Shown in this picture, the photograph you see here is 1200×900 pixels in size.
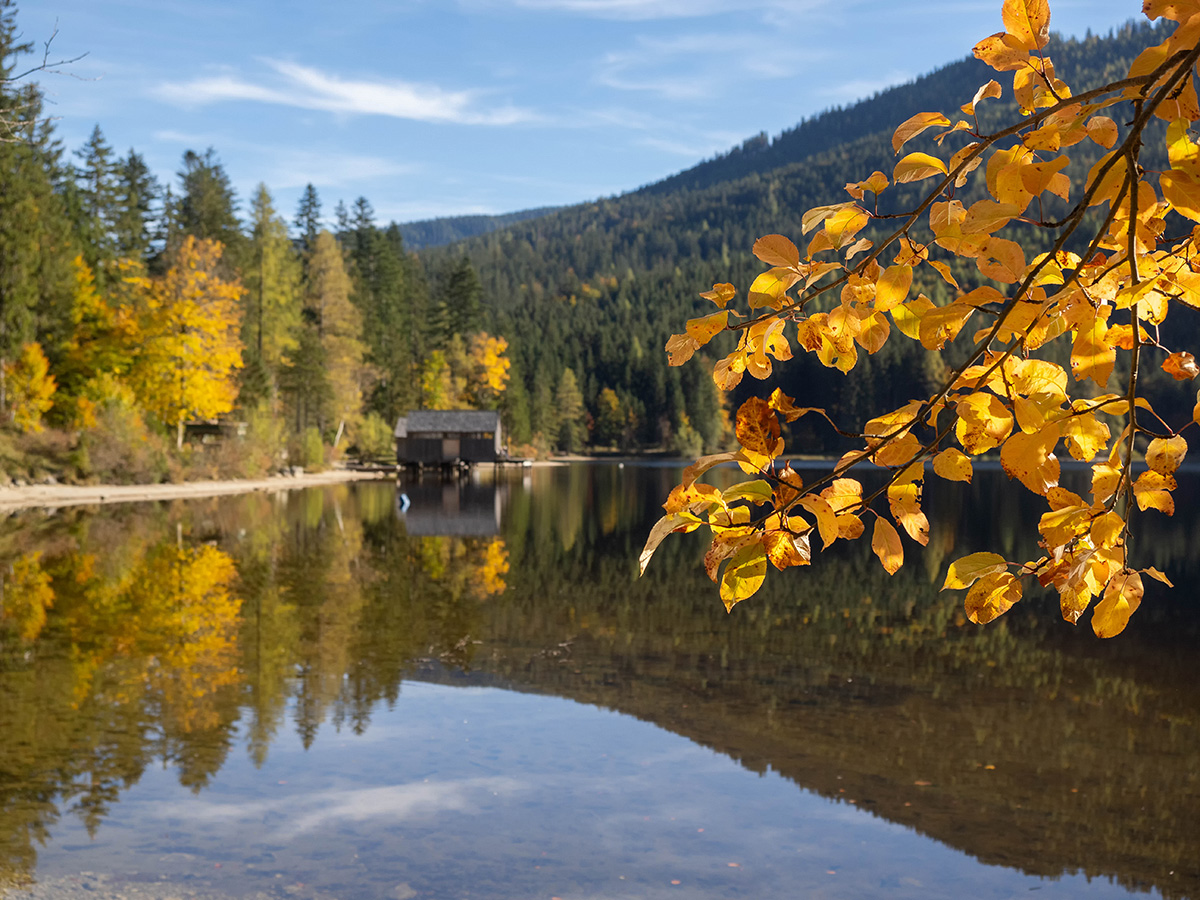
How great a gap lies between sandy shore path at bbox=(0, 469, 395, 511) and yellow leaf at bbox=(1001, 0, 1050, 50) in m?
35.6

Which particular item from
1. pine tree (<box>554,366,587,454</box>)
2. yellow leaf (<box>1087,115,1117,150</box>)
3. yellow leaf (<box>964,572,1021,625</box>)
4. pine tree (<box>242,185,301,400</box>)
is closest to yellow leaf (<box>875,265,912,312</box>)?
yellow leaf (<box>1087,115,1117,150</box>)

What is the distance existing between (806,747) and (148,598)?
11.5 metres

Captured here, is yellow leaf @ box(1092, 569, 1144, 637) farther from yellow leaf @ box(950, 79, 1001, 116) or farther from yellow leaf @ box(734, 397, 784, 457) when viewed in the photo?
yellow leaf @ box(950, 79, 1001, 116)

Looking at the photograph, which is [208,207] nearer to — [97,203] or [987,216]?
[97,203]

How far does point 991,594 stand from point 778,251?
29.9 inches

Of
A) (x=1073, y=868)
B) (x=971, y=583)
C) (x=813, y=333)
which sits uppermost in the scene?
(x=813, y=333)

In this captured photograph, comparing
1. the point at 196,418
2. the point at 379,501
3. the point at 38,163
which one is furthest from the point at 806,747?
the point at 38,163

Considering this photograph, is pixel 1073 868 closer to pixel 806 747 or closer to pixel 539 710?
pixel 806 747

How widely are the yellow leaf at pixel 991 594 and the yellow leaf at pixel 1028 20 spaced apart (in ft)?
3.06

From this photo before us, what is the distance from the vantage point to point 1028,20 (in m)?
1.61

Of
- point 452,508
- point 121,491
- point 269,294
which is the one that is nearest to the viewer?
point 121,491

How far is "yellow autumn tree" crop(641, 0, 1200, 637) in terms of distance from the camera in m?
1.58

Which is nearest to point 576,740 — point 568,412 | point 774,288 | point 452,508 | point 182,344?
point 774,288

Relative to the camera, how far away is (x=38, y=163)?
53.0 meters
